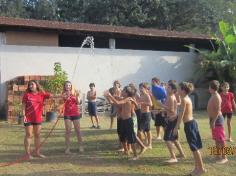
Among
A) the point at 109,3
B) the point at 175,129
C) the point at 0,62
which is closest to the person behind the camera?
the point at 175,129

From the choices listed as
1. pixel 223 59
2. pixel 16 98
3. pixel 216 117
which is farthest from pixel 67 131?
pixel 223 59

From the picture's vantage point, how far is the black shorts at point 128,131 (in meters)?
9.13

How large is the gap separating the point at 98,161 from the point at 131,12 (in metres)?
26.4

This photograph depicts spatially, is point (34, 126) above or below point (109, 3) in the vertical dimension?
below

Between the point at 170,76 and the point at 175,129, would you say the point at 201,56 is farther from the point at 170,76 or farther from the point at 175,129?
the point at 175,129

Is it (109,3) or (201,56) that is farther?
(109,3)

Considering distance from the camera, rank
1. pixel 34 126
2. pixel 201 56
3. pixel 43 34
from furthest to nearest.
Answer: pixel 201 56 → pixel 43 34 → pixel 34 126

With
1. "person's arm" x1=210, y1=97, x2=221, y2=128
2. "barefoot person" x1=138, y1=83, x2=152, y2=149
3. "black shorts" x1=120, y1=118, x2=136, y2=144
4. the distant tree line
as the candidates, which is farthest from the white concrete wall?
the distant tree line

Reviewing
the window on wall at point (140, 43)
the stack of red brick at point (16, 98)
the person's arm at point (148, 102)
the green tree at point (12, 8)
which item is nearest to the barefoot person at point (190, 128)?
the person's arm at point (148, 102)

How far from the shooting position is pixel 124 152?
32.1 ft

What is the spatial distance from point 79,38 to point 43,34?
1877mm

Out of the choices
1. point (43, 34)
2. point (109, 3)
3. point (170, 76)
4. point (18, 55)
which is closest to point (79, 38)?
point (43, 34)

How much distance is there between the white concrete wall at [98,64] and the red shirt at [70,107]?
7.83 meters

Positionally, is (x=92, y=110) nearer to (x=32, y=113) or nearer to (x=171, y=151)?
(x=32, y=113)
